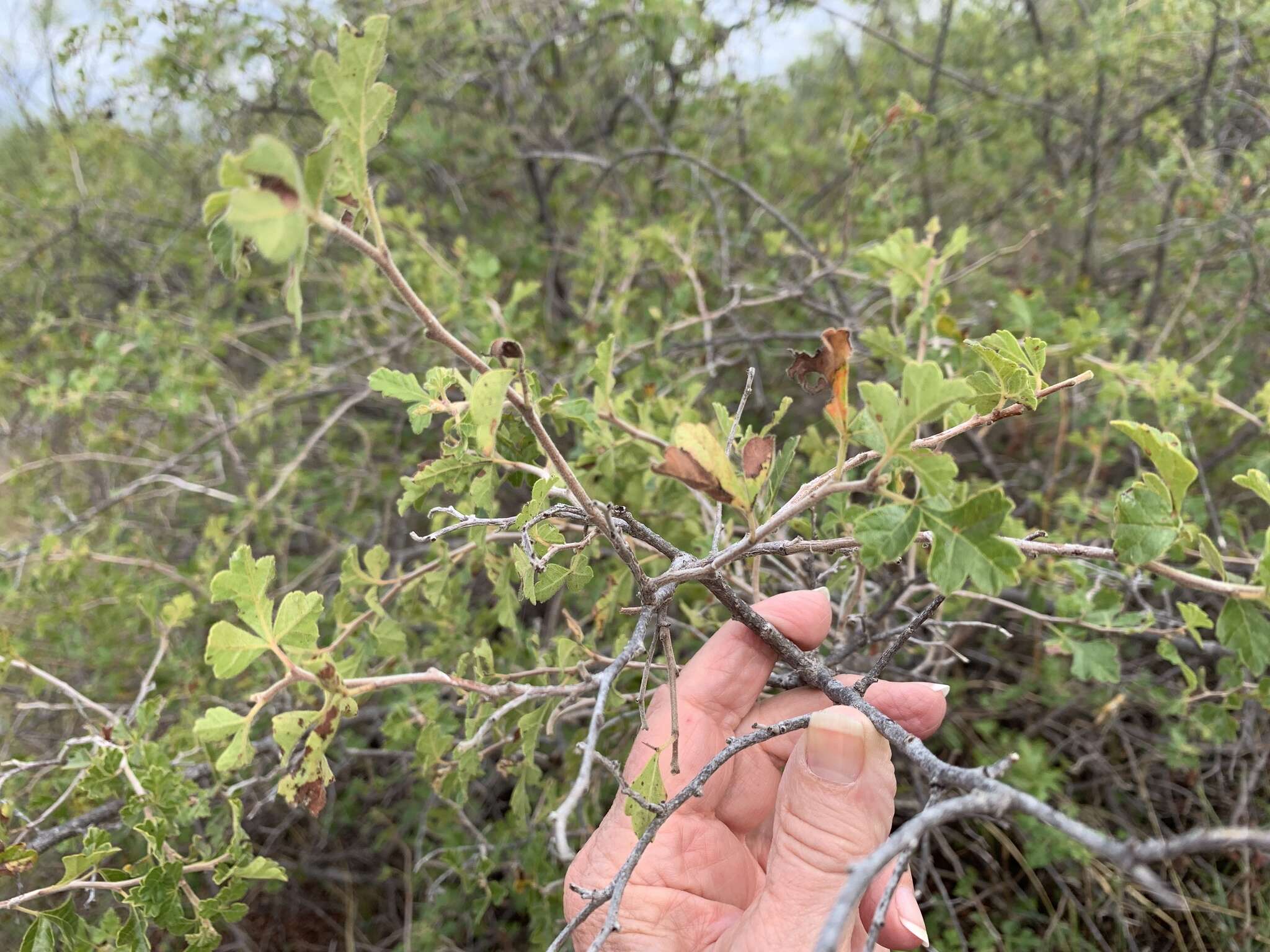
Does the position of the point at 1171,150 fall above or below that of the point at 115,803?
→ above

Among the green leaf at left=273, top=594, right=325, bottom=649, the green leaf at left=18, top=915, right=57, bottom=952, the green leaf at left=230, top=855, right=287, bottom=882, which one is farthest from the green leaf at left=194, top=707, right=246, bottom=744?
the green leaf at left=18, top=915, right=57, bottom=952

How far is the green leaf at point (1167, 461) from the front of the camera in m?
0.85

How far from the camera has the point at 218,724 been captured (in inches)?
41.7

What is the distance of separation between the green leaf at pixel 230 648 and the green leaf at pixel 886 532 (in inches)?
32.6

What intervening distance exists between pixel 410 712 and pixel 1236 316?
2.96 meters

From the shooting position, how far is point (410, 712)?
170cm

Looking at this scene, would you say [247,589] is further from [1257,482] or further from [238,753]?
[1257,482]

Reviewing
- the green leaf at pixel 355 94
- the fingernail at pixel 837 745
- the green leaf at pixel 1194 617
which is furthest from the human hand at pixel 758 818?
the green leaf at pixel 355 94

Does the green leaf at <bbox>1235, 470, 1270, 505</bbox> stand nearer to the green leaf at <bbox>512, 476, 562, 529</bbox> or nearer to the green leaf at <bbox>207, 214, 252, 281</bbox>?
the green leaf at <bbox>512, 476, 562, 529</bbox>

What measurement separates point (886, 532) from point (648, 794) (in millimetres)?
493

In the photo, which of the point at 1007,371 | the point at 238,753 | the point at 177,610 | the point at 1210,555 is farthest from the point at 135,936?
the point at 1210,555

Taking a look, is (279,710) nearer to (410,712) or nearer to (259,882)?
(410,712)

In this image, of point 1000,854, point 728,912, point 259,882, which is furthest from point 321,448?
point 1000,854

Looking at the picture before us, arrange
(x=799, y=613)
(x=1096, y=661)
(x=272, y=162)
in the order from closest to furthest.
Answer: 1. (x=272, y=162)
2. (x=799, y=613)
3. (x=1096, y=661)
